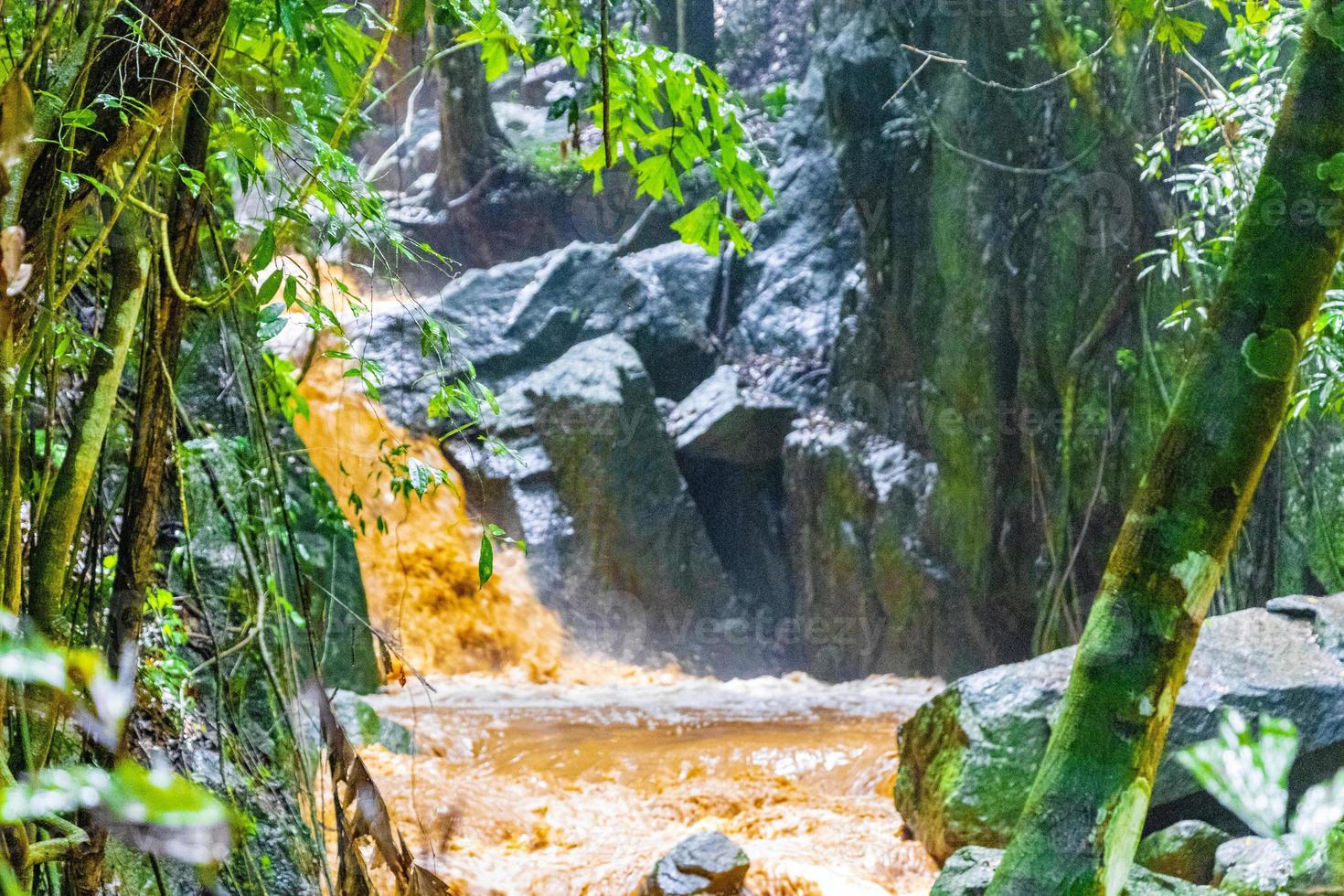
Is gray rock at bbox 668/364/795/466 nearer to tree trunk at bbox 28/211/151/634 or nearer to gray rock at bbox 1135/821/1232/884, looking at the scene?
gray rock at bbox 1135/821/1232/884

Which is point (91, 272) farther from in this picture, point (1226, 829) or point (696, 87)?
point (1226, 829)

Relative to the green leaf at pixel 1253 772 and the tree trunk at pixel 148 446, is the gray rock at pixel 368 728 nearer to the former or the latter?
the tree trunk at pixel 148 446

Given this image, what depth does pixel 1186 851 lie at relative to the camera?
377 centimetres

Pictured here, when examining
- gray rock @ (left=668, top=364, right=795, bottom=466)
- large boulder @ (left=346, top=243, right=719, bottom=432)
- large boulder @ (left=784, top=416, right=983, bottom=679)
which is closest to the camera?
large boulder @ (left=784, top=416, right=983, bottom=679)

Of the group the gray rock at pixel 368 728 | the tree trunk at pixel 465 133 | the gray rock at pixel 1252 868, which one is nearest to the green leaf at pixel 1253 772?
the gray rock at pixel 1252 868

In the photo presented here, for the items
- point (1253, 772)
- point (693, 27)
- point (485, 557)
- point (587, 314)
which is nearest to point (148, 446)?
point (485, 557)

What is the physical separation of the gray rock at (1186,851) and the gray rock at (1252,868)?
0.15 ft

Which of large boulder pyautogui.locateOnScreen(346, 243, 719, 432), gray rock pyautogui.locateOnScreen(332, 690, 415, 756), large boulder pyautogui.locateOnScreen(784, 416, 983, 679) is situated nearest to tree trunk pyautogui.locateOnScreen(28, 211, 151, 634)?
gray rock pyautogui.locateOnScreen(332, 690, 415, 756)

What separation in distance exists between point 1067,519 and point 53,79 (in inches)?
310

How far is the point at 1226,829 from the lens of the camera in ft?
13.4

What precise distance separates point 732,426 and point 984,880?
777 centimetres

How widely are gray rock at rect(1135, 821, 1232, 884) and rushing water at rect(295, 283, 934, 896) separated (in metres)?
0.91

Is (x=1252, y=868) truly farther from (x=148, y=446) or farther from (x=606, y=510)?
(x=606, y=510)

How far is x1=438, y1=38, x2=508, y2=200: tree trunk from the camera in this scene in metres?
14.6
